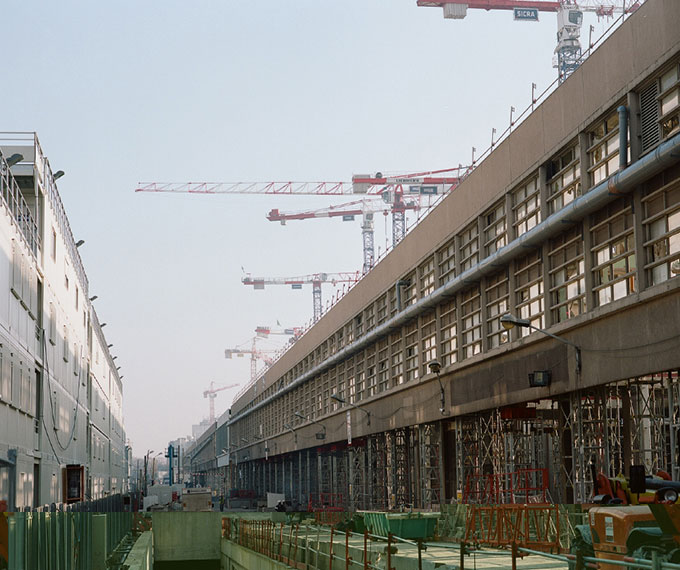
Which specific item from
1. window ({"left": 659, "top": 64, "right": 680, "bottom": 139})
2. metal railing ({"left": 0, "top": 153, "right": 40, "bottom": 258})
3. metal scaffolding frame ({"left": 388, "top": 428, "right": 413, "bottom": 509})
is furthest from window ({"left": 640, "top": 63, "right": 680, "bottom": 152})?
metal scaffolding frame ({"left": 388, "top": 428, "right": 413, "bottom": 509})

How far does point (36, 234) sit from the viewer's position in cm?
4034

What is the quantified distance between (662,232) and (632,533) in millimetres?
13637

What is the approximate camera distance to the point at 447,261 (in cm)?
4403

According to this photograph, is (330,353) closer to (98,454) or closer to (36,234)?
(98,454)

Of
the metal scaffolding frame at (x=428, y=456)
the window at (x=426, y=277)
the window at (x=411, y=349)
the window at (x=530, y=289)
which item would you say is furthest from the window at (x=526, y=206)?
the window at (x=411, y=349)

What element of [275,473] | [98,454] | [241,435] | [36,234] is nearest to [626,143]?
[36,234]

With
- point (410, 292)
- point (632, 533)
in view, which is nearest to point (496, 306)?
point (410, 292)

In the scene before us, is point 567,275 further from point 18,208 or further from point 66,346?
point 66,346

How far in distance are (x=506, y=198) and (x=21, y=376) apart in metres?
18.7

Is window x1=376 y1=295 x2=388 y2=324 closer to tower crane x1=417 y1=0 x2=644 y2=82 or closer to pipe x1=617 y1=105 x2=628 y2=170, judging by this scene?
pipe x1=617 y1=105 x2=628 y2=170

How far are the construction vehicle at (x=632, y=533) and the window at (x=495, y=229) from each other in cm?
2169

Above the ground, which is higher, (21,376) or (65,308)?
(65,308)

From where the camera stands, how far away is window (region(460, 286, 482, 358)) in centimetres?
4016

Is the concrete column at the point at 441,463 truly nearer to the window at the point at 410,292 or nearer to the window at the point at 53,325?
the window at the point at 410,292
